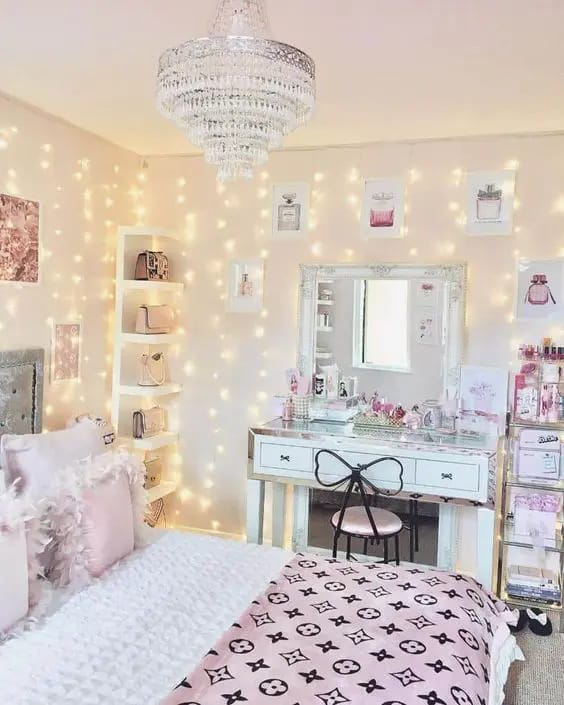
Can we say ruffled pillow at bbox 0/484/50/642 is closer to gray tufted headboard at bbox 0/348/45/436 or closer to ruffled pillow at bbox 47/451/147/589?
ruffled pillow at bbox 47/451/147/589

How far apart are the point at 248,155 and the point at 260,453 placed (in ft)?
6.22

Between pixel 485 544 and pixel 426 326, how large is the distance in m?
1.16

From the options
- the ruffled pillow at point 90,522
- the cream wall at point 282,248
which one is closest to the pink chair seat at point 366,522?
the cream wall at point 282,248

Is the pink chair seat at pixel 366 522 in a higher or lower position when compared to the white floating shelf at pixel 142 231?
lower

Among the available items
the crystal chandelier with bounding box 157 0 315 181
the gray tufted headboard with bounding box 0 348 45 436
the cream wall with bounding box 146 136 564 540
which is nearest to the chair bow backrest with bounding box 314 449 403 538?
the cream wall with bounding box 146 136 564 540

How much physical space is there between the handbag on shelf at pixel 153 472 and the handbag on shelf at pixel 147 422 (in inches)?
7.3

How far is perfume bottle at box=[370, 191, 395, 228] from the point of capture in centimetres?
369

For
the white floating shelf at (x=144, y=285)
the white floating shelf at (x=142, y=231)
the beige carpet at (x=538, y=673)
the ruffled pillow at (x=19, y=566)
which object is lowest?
the beige carpet at (x=538, y=673)

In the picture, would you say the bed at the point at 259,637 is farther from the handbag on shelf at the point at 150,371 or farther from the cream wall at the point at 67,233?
the handbag on shelf at the point at 150,371

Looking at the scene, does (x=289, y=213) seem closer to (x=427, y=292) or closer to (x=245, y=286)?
(x=245, y=286)

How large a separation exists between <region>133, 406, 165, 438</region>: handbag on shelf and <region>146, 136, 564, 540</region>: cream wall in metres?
0.17

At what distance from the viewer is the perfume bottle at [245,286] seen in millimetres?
3969

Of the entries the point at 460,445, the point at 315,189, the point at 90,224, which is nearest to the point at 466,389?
the point at 460,445

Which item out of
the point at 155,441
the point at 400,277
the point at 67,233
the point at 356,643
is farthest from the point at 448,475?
the point at 67,233
